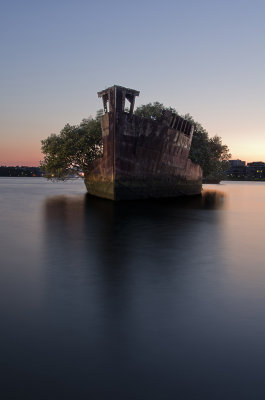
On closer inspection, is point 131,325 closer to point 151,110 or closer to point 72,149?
point 72,149

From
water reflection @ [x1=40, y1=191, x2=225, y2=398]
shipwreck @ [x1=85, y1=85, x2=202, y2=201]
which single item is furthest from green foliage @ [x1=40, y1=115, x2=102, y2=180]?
water reflection @ [x1=40, y1=191, x2=225, y2=398]

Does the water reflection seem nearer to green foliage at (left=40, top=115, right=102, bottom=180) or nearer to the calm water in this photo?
the calm water

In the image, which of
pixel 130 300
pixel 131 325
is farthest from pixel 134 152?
pixel 131 325

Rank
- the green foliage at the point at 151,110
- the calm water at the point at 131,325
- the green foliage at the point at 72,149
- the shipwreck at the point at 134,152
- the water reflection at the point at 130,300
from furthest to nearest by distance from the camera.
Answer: the green foliage at the point at 151,110, the green foliage at the point at 72,149, the shipwreck at the point at 134,152, the water reflection at the point at 130,300, the calm water at the point at 131,325

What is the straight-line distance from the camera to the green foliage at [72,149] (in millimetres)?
50812

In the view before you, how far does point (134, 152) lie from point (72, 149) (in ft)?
60.5

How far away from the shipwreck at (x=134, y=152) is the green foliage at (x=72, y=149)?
10.3m

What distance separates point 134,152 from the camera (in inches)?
1366

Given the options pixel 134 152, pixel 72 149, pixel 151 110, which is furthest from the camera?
pixel 151 110

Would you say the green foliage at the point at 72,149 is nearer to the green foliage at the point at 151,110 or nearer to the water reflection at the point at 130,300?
the green foliage at the point at 151,110

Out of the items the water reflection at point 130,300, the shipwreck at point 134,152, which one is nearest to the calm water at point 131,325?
the water reflection at point 130,300

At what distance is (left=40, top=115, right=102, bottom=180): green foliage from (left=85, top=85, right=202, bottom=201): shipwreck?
1032 cm

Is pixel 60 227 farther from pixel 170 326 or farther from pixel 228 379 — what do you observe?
pixel 228 379

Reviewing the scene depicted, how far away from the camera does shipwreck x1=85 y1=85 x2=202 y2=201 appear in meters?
33.1
